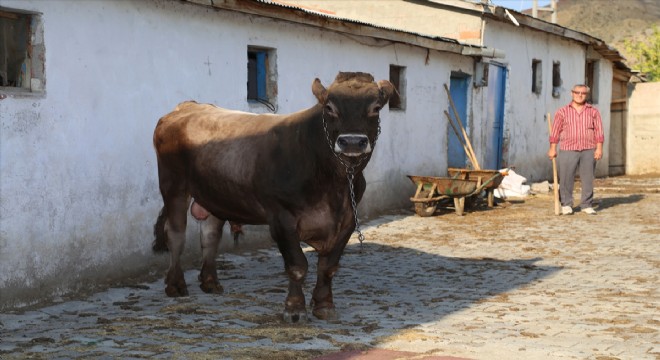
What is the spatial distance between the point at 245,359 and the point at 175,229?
3205 millimetres

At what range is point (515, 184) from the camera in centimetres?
1870

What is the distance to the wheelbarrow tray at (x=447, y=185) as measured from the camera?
15297 mm

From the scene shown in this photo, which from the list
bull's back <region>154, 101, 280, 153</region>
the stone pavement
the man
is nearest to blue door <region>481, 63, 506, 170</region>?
the man

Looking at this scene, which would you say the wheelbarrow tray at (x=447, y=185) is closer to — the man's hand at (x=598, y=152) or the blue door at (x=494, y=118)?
the man's hand at (x=598, y=152)

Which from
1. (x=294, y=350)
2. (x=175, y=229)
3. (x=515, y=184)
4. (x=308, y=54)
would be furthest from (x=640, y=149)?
(x=294, y=350)

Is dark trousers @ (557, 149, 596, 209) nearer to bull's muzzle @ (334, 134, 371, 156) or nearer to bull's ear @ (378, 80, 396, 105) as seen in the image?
bull's ear @ (378, 80, 396, 105)

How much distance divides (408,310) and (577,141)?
8.76 meters

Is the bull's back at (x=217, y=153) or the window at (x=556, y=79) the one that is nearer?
the bull's back at (x=217, y=153)

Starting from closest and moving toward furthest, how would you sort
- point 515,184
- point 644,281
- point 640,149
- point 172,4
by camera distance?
1. point 644,281
2. point 172,4
3. point 515,184
4. point 640,149

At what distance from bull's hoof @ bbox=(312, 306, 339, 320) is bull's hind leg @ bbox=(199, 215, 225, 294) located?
163cm

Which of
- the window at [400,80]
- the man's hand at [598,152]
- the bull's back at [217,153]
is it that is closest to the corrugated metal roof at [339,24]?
the window at [400,80]

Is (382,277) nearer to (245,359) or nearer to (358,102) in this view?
(358,102)

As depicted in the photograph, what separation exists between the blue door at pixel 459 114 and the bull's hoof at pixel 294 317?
11643mm

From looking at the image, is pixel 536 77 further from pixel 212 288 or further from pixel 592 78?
pixel 212 288
